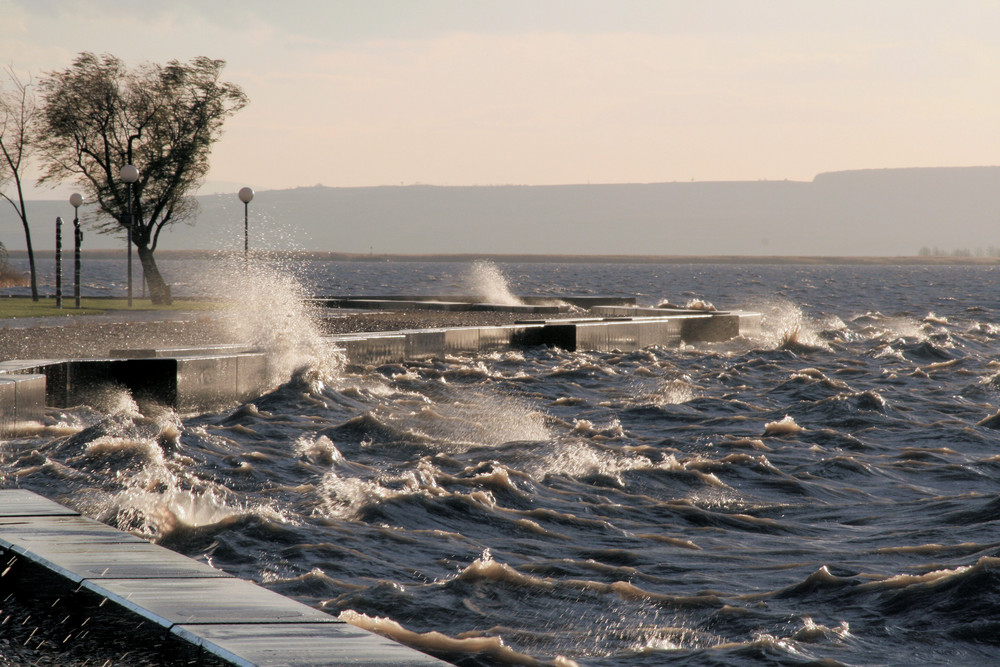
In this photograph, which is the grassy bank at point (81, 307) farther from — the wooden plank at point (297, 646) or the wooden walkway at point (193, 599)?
the wooden plank at point (297, 646)

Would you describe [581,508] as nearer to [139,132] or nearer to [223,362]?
[223,362]

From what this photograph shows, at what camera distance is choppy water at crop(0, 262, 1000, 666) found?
217 inches

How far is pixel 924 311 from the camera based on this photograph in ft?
141

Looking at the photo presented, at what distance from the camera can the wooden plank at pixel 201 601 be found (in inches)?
137

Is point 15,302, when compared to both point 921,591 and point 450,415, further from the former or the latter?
point 921,591

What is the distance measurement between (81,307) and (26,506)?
2217 centimetres

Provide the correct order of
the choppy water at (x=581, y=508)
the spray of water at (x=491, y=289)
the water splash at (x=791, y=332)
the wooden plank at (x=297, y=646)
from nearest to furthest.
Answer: the wooden plank at (x=297, y=646) → the choppy water at (x=581, y=508) → the water splash at (x=791, y=332) → the spray of water at (x=491, y=289)

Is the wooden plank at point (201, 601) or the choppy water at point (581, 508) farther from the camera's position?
the choppy water at point (581, 508)

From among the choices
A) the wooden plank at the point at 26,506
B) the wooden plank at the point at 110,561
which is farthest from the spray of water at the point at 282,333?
the wooden plank at the point at 110,561

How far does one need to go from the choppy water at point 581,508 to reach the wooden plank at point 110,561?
128 cm

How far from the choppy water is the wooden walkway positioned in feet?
4.54

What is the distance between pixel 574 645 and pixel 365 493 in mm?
3657

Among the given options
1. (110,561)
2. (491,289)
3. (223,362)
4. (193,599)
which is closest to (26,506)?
(110,561)

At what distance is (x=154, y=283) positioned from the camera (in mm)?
29656
